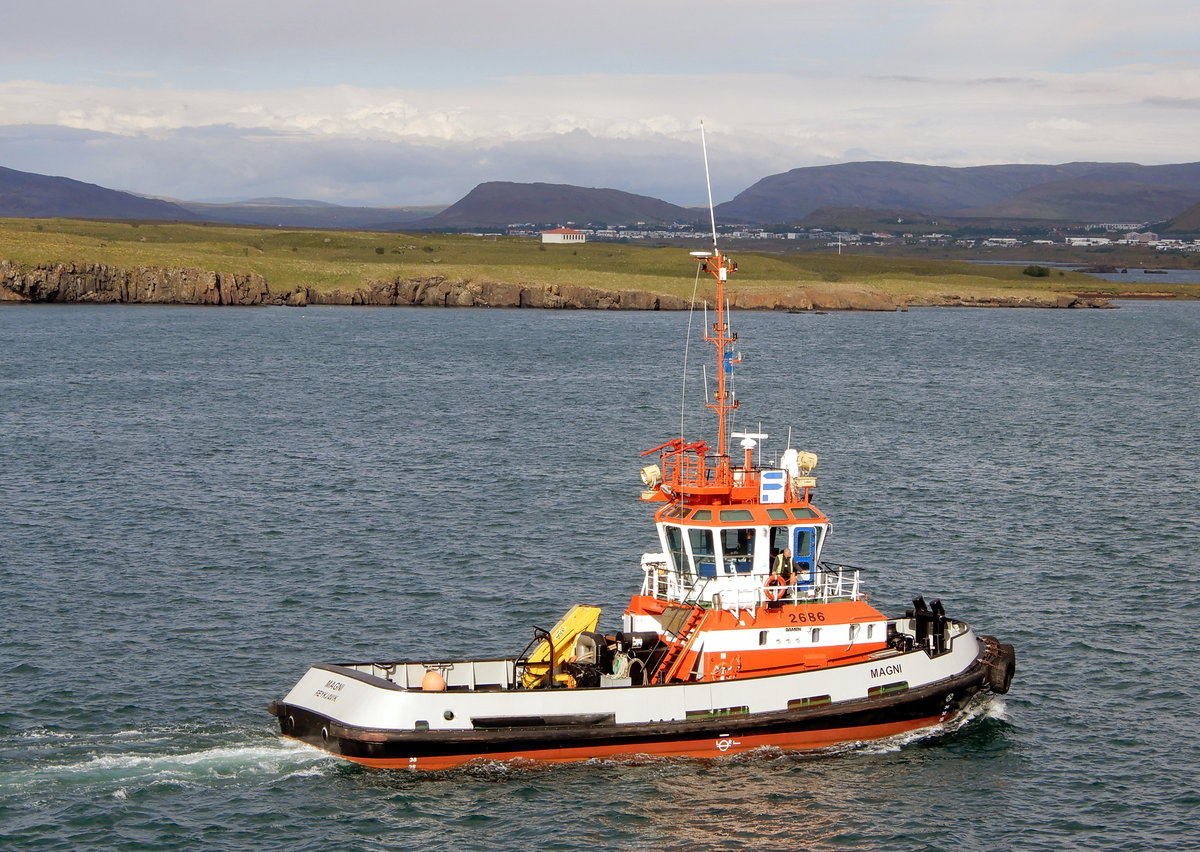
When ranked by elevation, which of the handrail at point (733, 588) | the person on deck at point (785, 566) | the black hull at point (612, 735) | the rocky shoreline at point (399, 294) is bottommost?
the black hull at point (612, 735)

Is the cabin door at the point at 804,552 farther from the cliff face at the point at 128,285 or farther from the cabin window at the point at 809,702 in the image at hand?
the cliff face at the point at 128,285

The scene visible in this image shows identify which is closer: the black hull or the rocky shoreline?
the black hull

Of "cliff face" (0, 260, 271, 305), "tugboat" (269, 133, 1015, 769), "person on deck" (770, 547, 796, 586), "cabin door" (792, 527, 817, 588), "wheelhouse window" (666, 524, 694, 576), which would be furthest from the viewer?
"cliff face" (0, 260, 271, 305)

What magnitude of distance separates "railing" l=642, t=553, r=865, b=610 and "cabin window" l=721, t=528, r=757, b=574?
257 millimetres

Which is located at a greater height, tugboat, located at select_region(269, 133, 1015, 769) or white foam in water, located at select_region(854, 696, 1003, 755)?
tugboat, located at select_region(269, 133, 1015, 769)

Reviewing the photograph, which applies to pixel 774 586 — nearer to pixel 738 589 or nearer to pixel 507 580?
pixel 738 589

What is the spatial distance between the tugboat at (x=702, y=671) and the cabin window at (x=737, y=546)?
0.03 m

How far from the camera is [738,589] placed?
27.5 meters

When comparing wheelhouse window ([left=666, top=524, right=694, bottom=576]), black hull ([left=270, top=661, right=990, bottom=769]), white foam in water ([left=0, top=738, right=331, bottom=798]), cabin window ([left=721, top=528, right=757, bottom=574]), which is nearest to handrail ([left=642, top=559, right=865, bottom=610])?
wheelhouse window ([left=666, top=524, right=694, bottom=576])

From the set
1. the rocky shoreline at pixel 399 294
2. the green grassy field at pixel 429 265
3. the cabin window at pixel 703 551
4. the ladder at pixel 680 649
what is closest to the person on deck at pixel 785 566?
the cabin window at pixel 703 551

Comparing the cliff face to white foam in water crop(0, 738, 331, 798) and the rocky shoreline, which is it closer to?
the rocky shoreline

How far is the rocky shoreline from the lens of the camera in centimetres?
14500

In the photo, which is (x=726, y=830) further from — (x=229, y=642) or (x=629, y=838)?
(x=229, y=642)

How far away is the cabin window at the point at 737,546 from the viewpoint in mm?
27516
